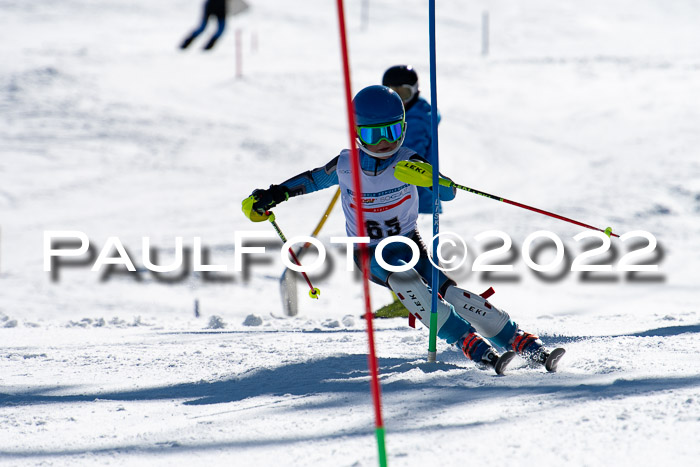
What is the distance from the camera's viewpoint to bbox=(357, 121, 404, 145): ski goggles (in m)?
3.83

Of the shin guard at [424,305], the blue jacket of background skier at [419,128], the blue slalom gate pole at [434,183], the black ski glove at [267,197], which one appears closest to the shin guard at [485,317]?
the shin guard at [424,305]

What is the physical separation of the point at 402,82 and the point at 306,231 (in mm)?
4864

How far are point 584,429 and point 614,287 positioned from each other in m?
6.07

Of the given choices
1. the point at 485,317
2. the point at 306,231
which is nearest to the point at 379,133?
the point at 485,317

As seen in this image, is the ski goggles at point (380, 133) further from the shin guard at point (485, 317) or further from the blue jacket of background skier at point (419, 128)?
the blue jacket of background skier at point (419, 128)

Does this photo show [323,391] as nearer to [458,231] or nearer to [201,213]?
[458,231]

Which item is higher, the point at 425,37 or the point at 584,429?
the point at 425,37

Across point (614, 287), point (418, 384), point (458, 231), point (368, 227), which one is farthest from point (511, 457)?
point (458, 231)

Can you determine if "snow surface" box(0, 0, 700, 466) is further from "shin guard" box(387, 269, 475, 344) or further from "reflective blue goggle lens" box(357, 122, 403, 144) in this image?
"reflective blue goggle lens" box(357, 122, 403, 144)

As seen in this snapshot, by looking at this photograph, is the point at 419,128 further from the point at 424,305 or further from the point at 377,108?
the point at 424,305

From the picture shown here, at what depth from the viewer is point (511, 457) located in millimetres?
2334

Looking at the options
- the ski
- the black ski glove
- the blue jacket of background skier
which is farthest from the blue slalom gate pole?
the blue jacket of background skier

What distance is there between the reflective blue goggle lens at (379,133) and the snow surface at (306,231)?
1.09 metres

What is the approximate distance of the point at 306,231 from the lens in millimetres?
10219
